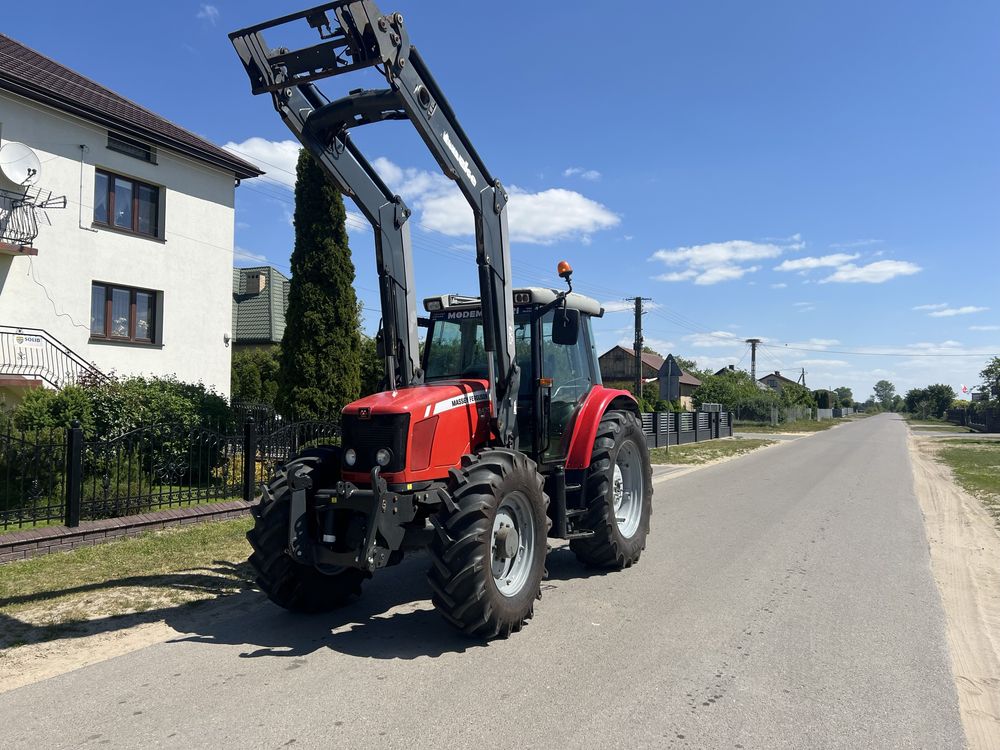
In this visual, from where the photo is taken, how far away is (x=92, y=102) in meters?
15.0

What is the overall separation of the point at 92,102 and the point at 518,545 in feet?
48.7

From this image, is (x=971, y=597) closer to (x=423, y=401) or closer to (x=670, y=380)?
(x=423, y=401)

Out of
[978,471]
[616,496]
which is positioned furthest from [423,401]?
[978,471]

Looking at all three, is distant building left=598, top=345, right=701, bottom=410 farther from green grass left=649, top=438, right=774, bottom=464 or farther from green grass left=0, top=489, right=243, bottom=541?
green grass left=0, top=489, right=243, bottom=541

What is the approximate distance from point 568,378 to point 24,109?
42.5 ft

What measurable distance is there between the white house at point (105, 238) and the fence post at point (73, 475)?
6.09m

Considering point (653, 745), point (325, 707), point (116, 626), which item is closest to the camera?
point (653, 745)

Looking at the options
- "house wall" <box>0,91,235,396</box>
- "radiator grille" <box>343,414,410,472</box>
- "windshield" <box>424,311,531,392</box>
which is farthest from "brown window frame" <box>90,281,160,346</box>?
"radiator grille" <box>343,414,410,472</box>

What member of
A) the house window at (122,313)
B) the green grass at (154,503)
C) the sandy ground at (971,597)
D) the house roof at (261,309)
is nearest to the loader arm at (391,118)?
the sandy ground at (971,597)

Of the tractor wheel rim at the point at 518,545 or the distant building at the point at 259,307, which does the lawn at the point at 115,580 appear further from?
the distant building at the point at 259,307

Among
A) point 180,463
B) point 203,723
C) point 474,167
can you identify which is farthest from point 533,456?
point 180,463

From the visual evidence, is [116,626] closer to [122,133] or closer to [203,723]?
[203,723]

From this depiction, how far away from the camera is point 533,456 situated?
20.5 feet

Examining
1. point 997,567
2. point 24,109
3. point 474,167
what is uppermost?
point 24,109
